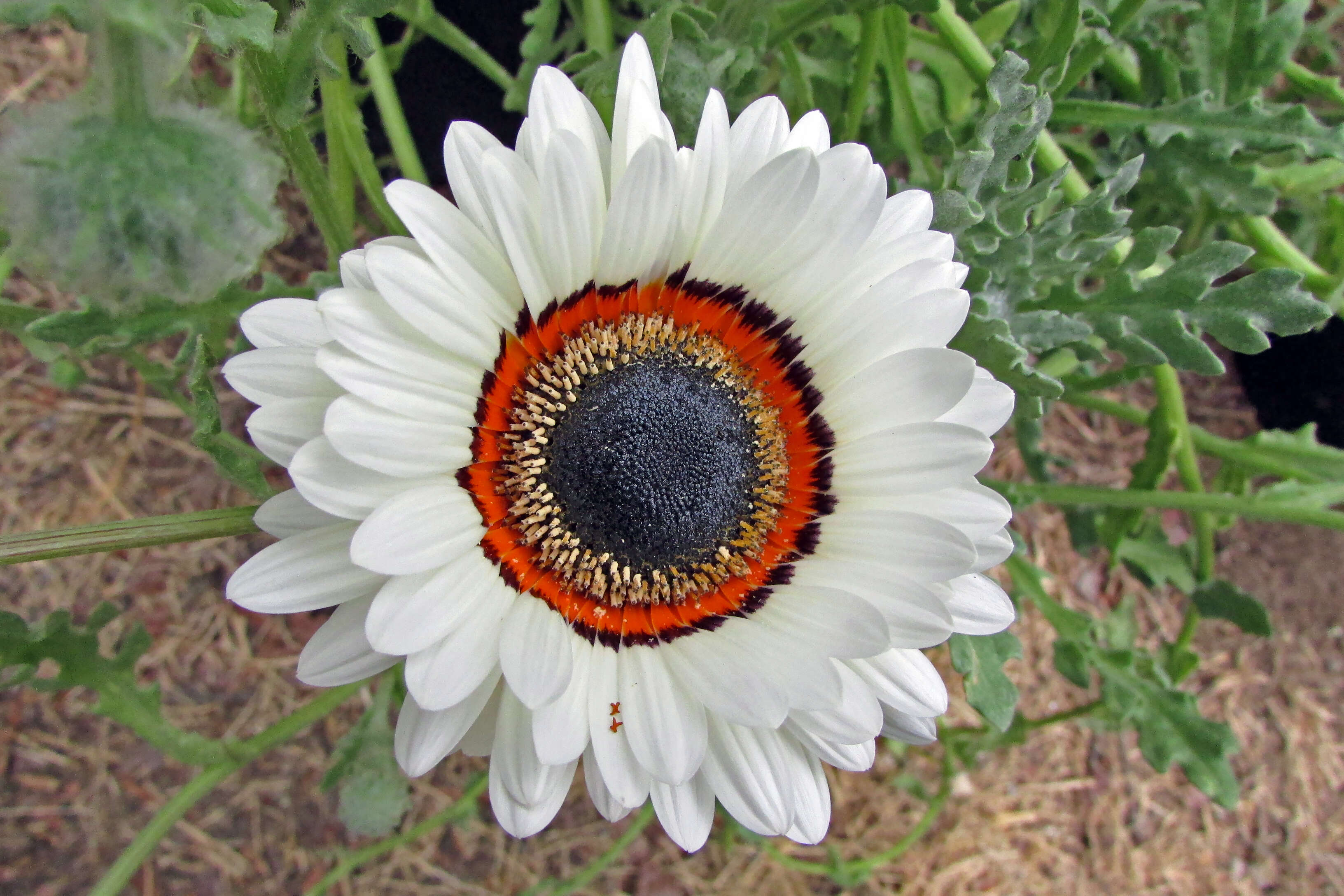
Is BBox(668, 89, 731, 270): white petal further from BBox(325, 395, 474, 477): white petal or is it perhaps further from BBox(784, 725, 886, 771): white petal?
BBox(784, 725, 886, 771): white petal

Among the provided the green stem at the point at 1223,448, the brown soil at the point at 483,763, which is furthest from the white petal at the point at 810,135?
the brown soil at the point at 483,763

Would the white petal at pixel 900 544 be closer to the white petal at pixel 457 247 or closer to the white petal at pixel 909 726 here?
the white petal at pixel 909 726

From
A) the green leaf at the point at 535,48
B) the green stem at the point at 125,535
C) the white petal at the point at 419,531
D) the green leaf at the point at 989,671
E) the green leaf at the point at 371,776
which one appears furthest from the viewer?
the green leaf at the point at 371,776

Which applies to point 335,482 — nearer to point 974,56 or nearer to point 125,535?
point 125,535

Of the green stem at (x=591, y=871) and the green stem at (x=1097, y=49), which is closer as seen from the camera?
the green stem at (x=1097, y=49)

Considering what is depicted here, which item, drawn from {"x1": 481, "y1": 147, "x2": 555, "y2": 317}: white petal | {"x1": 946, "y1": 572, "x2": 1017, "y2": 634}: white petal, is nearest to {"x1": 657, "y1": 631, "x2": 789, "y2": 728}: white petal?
{"x1": 946, "y1": 572, "x2": 1017, "y2": 634}: white petal

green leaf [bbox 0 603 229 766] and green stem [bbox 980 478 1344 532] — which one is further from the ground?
green stem [bbox 980 478 1344 532]

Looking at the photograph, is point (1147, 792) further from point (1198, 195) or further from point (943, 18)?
point (943, 18)
